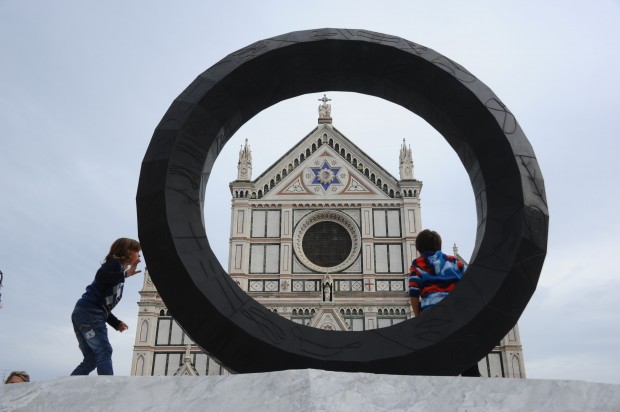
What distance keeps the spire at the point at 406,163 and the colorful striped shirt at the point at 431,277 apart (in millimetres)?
21527

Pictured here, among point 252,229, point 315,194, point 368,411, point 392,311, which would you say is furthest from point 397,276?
point 368,411

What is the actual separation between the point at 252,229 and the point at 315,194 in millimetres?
3445

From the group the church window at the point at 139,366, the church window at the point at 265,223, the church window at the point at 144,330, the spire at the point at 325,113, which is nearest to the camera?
the church window at the point at 139,366

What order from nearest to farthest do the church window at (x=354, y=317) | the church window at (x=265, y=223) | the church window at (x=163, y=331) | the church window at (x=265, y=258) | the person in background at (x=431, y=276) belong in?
the person in background at (x=431, y=276)
the church window at (x=354, y=317)
the church window at (x=163, y=331)
the church window at (x=265, y=258)
the church window at (x=265, y=223)

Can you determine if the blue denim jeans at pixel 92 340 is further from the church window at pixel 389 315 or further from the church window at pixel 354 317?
the church window at pixel 389 315

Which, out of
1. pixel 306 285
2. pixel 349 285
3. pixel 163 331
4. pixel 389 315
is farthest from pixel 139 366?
pixel 389 315

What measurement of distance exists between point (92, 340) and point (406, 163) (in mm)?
22935

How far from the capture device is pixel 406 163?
2558 centimetres

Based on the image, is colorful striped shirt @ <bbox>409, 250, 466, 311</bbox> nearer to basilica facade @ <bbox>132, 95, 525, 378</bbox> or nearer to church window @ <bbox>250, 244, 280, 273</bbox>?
basilica facade @ <bbox>132, 95, 525, 378</bbox>

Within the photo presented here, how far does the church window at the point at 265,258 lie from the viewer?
23734 mm

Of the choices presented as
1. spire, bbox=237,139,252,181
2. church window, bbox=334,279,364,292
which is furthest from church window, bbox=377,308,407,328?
spire, bbox=237,139,252,181

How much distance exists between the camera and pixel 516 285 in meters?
3.91

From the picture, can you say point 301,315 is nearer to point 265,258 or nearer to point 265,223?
point 265,258

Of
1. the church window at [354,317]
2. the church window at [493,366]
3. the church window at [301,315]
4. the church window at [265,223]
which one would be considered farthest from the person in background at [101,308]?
the church window at [493,366]
